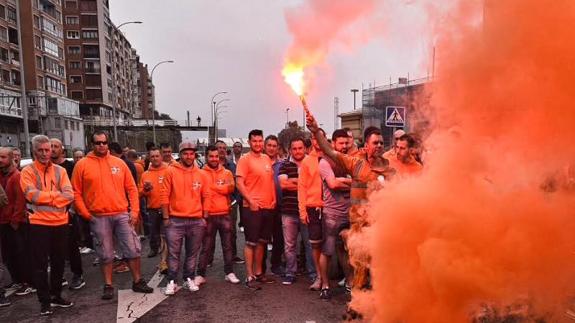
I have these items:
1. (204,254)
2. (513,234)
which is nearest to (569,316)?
(513,234)

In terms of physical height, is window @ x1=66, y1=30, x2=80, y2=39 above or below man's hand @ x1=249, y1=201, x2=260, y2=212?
above

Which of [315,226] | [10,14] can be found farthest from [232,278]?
[10,14]

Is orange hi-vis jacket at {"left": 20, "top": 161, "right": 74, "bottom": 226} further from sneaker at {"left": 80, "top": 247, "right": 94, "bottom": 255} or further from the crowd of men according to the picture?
sneaker at {"left": 80, "top": 247, "right": 94, "bottom": 255}

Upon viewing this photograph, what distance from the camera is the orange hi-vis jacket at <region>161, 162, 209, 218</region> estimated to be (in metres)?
5.61

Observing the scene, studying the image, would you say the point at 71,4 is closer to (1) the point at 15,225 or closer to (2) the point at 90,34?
(2) the point at 90,34

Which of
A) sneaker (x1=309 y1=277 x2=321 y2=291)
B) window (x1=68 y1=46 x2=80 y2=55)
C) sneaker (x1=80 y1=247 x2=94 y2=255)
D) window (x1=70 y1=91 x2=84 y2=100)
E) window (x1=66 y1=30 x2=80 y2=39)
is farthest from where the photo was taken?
window (x1=70 y1=91 x2=84 y2=100)

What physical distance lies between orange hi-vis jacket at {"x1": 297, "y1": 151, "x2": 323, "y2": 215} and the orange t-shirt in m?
0.49

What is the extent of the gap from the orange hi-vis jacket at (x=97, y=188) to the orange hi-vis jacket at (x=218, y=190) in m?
1.10

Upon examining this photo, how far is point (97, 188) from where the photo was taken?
527 centimetres

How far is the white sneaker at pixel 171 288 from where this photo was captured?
17.9 ft

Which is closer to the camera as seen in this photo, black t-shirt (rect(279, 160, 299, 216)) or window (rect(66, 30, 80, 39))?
black t-shirt (rect(279, 160, 299, 216))

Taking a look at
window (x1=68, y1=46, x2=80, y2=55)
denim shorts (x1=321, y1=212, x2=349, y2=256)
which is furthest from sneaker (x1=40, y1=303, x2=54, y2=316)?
window (x1=68, y1=46, x2=80, y2=55)

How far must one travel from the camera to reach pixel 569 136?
2.49m

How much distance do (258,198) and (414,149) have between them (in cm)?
212
